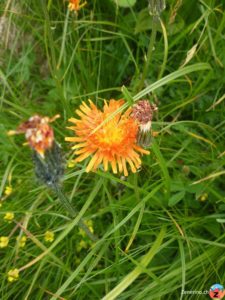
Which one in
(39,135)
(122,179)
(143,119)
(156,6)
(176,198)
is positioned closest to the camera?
(39,135)

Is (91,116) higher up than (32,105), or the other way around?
(91,116)

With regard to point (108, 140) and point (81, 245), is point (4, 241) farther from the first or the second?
point (108, 140)

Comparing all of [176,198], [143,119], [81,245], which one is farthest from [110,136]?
[81,245]

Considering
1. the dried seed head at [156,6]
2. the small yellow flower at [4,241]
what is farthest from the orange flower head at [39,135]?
the small yellow flower at [4,241]

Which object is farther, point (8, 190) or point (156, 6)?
point (8, 190)

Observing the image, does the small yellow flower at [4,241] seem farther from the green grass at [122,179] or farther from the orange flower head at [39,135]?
the orange flower head at [39,135]

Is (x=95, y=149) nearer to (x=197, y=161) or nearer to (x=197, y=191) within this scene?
(x=197, y=191)

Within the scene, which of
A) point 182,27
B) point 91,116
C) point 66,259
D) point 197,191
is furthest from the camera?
point 182,27

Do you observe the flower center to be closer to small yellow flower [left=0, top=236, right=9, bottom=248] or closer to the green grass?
the green grass

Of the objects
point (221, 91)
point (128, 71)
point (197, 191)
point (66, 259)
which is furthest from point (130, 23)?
point (66, 259)
